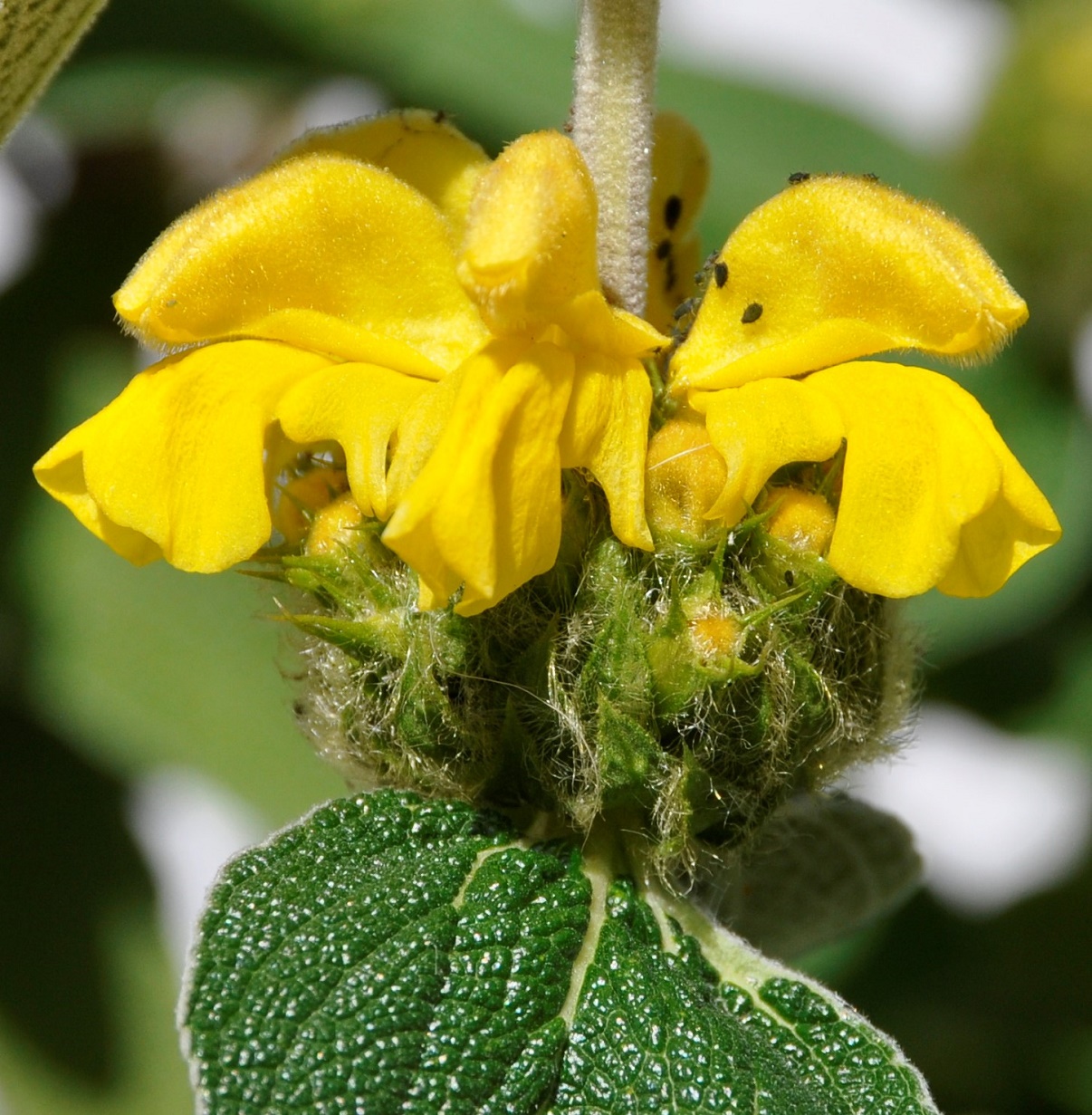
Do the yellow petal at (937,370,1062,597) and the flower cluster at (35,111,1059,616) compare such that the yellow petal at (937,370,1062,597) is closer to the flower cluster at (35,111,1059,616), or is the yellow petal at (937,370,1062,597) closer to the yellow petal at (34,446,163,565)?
the flower cluster at (35,111,1059,616)

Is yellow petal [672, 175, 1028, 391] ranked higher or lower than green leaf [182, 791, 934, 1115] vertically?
higher

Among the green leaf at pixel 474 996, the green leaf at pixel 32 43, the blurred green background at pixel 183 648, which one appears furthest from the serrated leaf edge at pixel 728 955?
the blurred green background at pixel 183 648

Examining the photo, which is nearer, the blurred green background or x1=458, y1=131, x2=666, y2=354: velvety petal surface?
x1=458, y1=131, x2=666, y2=354: velvety petal surface

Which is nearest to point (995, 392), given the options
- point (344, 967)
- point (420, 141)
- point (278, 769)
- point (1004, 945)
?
point (1004, 945)

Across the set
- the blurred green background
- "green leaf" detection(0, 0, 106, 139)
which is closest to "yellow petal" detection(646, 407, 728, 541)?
"green leaf" detection(0, 0, 106, 139)

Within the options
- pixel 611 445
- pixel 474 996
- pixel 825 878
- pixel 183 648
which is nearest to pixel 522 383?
pixel 611 445
